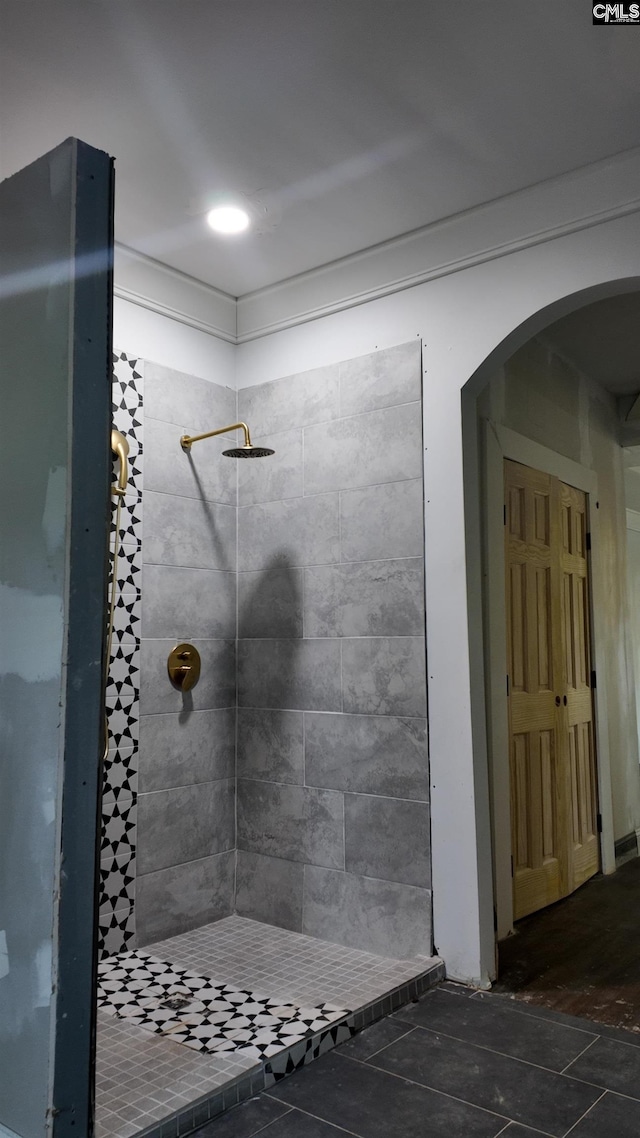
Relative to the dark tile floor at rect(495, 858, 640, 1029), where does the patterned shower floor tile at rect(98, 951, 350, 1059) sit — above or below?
above

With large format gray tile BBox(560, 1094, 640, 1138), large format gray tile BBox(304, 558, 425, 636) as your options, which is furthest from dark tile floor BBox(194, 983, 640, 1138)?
large format gray tile BBox(304, 558, 425, 636)

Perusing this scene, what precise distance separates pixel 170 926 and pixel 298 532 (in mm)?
1615

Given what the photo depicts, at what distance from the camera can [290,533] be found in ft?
11.0

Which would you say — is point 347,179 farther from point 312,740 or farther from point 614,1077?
point 614,1077

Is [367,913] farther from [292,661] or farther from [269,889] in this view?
[292,661]

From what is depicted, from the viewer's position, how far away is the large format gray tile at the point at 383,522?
2.96 m

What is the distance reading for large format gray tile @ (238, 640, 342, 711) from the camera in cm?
318

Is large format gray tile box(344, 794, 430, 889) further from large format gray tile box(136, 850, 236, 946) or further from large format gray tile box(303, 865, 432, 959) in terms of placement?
large format gray tile box(136, 850, 236, 946)

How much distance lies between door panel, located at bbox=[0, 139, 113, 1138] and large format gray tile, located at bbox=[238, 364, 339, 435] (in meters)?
1.68

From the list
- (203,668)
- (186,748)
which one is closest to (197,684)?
(203,668)

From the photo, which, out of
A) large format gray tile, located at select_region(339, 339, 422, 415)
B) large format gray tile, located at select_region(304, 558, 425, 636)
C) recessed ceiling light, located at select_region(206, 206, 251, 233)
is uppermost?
recessed ceiling light, located at select_region(206, 206, 251, 233)

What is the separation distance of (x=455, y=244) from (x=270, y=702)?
1909 millimetres

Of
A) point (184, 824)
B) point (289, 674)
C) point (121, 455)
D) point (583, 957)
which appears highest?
point (121, 455)

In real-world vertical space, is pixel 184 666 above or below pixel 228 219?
below
